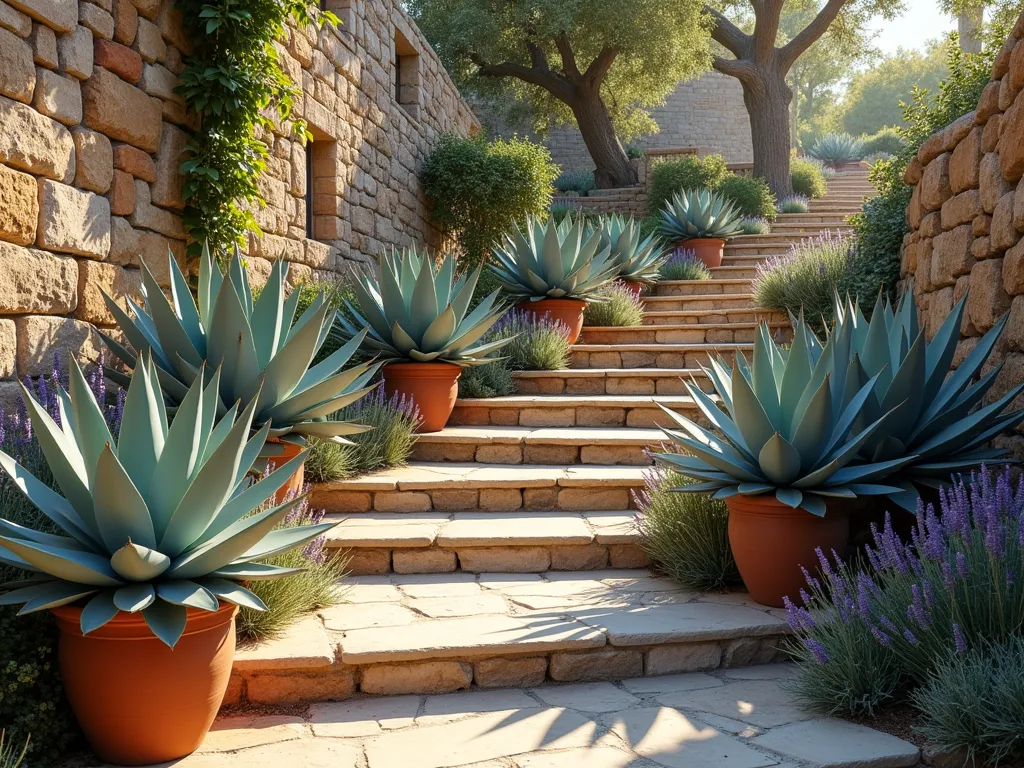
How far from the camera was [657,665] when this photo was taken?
3.04 meters

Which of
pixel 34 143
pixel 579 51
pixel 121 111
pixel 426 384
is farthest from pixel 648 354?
pixel 579 51

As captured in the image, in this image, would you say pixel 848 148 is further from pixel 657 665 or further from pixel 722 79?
pixel 657 665

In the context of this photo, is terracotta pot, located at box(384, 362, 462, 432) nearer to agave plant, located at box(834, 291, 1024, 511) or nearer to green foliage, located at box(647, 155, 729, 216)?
agave plant, located at box(834, 291, 1024, 511)

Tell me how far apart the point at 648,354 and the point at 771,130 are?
33.1ft

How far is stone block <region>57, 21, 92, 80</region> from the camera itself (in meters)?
3.62

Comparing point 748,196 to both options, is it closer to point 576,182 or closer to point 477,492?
point 576,182

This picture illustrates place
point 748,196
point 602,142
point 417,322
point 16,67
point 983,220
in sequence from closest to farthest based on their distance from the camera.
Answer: point 16,67
point 983,220
point 417,322
point 748,196
point 602,142

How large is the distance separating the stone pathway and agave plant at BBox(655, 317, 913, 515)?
0.74 meters

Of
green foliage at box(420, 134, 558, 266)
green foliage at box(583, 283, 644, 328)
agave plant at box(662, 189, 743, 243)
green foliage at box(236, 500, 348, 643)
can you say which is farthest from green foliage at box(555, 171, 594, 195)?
green foliage at box(236, 500, 348, 643)

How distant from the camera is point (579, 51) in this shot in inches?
592

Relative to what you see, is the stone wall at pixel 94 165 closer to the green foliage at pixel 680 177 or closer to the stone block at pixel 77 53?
the stone block at pixel 77 53

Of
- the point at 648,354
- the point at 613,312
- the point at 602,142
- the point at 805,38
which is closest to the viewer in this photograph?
the point at 648,354

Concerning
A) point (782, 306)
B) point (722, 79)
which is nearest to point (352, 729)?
point (782, 306)

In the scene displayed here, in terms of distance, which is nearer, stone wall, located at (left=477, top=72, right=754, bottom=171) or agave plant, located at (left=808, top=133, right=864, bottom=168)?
stone wall, located at (left=477, top=72, right=754, bottom=171)
